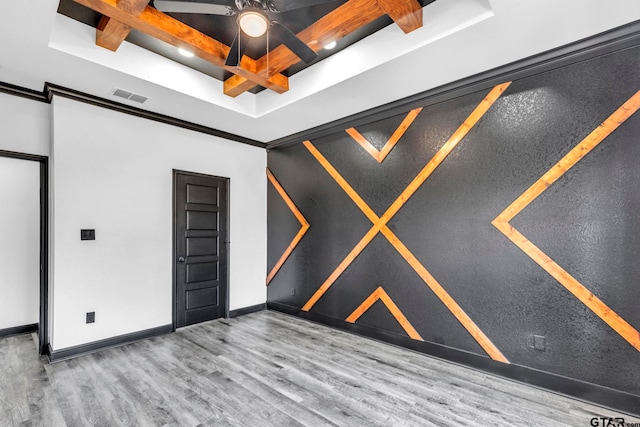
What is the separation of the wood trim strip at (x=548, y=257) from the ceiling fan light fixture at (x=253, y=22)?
2591 mm

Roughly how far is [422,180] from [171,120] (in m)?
3.36

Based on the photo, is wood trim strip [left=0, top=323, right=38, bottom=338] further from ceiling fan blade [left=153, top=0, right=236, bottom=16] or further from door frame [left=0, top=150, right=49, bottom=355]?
ceiling fan blade [left=153, top=0, right=236, bottom=16]

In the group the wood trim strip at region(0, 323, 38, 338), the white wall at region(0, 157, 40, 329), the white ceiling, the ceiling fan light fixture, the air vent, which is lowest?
the wood trim strip at region(0, 323, 38, 338)

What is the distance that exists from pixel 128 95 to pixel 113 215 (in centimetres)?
140

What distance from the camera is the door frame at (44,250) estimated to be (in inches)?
134

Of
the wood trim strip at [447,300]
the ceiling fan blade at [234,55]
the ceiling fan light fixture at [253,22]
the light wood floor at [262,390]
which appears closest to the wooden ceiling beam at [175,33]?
the ceiling fan blade at [234,55]

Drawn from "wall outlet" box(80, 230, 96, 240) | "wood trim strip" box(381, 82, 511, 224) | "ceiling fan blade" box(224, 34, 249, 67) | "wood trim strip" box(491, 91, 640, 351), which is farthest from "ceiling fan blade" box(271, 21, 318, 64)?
"wall outlet" box(80, 230, 96, 240)

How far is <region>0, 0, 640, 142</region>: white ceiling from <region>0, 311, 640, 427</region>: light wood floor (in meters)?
2.90

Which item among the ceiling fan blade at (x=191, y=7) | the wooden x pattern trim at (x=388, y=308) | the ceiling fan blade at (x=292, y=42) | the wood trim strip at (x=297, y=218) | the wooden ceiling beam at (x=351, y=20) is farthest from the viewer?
the wood trim strip at (x=297, y=218)

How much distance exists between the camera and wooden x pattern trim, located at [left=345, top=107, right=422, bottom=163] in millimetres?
3625

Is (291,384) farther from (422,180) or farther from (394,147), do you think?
(394,147)

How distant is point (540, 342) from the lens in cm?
269

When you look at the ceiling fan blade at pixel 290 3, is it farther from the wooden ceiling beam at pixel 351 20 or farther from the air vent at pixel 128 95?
the air vent at pixel 128 95

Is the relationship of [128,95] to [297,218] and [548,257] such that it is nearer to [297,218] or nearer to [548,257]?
[297,218]
